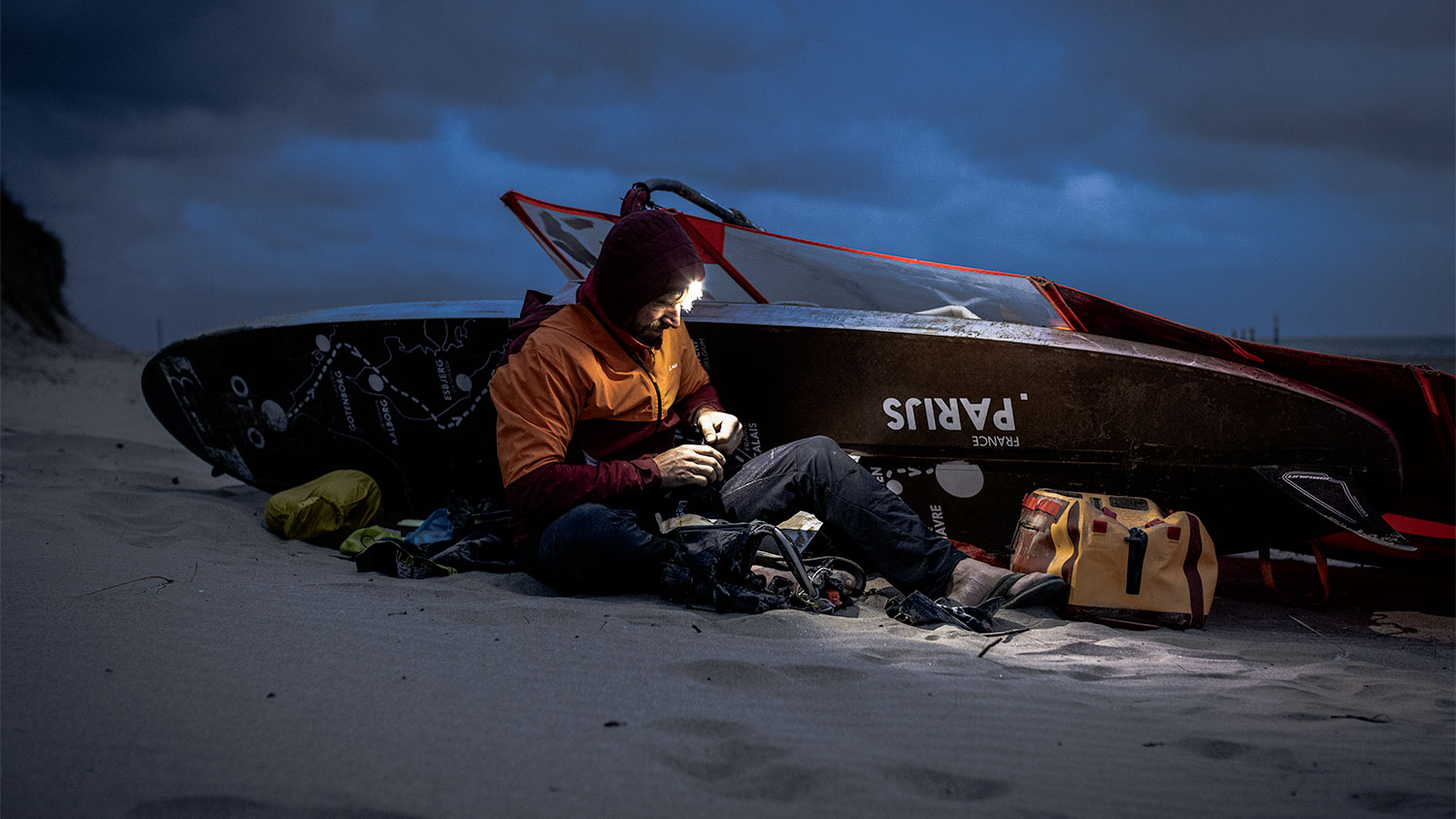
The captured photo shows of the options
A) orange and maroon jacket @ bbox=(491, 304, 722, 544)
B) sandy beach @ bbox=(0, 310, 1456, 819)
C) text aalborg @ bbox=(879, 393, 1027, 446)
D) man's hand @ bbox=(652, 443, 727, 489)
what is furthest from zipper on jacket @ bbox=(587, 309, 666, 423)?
text aalborg @ bbox=(879, 393, 1027, 446)

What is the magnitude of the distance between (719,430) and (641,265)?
687 mm

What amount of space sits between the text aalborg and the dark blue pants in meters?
0.45

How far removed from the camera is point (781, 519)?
3.13 metres

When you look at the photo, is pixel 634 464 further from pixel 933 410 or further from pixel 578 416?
pixel 933 410

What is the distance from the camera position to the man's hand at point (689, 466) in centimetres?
290

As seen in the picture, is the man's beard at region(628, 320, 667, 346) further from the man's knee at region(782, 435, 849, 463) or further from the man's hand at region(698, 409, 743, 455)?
the man's knee at region(782, 435, 849, 463)

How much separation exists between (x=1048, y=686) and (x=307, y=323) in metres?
3.68

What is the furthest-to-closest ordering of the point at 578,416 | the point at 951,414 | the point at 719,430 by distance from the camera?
1. the point at 951,414
2. the point at 719,430
3. the point at 578,416

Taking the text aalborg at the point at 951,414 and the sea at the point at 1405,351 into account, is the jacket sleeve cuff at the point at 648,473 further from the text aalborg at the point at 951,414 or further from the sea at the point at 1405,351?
the sea at the point at 1405,351

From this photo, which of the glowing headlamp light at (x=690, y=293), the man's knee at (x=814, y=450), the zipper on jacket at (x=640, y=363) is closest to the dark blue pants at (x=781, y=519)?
the man's knee at (x=814, y=450)

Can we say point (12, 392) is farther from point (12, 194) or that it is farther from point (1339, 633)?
point (1339, 633)

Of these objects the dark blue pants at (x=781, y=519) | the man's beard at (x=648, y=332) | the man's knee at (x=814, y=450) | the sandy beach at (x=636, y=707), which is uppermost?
the man's beard at (x=648, y=332)

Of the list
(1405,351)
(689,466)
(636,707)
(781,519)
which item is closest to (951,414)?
(781,519)

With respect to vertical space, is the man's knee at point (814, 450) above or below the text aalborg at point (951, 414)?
below
